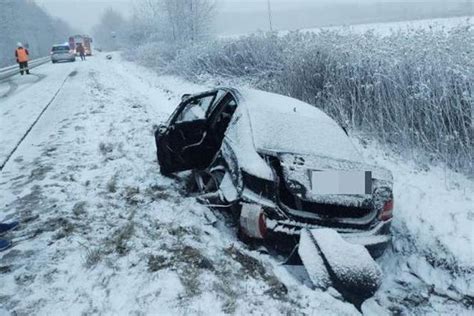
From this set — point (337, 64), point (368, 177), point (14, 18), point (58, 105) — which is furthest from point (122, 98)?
point (14, 18)

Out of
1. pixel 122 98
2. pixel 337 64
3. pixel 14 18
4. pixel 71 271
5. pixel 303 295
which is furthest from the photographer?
pixel 14 18

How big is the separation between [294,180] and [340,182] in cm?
39

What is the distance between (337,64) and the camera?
731 cm

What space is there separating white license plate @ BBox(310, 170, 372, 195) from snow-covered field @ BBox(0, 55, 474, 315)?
2.44ft

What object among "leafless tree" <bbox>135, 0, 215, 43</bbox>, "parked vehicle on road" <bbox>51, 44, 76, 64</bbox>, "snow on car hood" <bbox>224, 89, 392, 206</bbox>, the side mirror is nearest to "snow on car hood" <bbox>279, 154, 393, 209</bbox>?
"snow on car hood" <bbox>224, 89, 392, 206</bbox>

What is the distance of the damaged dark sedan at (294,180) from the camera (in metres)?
3.23

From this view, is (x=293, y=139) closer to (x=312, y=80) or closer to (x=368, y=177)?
(x=368, y=177)

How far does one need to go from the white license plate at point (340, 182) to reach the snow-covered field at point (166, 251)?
745 mm

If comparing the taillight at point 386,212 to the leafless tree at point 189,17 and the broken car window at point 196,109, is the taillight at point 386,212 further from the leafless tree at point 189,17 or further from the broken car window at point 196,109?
the leafless tree at point 189,17

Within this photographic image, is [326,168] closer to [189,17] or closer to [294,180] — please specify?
[294,180]

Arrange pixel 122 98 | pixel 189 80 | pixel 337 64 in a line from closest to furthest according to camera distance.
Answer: pixel 337 64, pixel 122 98, pixel 189 80

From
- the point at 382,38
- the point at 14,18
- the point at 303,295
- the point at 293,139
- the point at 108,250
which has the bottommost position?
the point at 303,295

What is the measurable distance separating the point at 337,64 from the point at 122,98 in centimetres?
716

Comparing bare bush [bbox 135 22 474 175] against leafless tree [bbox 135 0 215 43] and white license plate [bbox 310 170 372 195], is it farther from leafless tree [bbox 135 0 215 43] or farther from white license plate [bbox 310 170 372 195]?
leafless tree [bbox 135 0 215 43]
